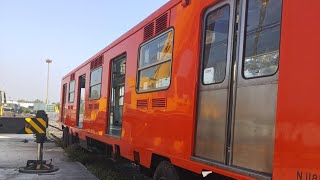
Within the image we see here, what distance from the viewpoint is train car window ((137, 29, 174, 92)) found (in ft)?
19.3

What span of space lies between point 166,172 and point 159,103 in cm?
88

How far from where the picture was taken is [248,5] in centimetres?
403

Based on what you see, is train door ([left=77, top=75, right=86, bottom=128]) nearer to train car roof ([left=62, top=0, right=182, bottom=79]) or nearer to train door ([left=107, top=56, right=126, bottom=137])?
train car roof ([left=62, top=0, right=182, bottom=79])

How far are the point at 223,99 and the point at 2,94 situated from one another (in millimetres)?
26528

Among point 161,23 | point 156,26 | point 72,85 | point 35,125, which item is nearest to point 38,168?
point 35,125

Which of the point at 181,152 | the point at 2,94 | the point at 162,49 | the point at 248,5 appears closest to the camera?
the point at 248,5

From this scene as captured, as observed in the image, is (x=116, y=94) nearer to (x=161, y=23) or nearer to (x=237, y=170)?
(x=161, y=23)

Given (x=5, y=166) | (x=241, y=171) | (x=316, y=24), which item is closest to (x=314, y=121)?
(x=316, y=24)

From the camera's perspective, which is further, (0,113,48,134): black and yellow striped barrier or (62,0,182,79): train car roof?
(0,113,48,134): black and yellow striped barrier

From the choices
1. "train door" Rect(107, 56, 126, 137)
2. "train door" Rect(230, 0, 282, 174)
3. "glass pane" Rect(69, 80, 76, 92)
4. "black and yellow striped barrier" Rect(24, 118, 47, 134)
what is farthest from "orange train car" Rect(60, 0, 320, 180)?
"glass pane" Rect(69, 80, 76, 92)

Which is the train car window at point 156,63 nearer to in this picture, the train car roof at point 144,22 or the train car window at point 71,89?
the train car roof at point 144,22

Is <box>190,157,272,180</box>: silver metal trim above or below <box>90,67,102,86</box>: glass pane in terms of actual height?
below

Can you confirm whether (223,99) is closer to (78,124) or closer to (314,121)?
(314,121)

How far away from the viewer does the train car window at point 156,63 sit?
5.87 meters
